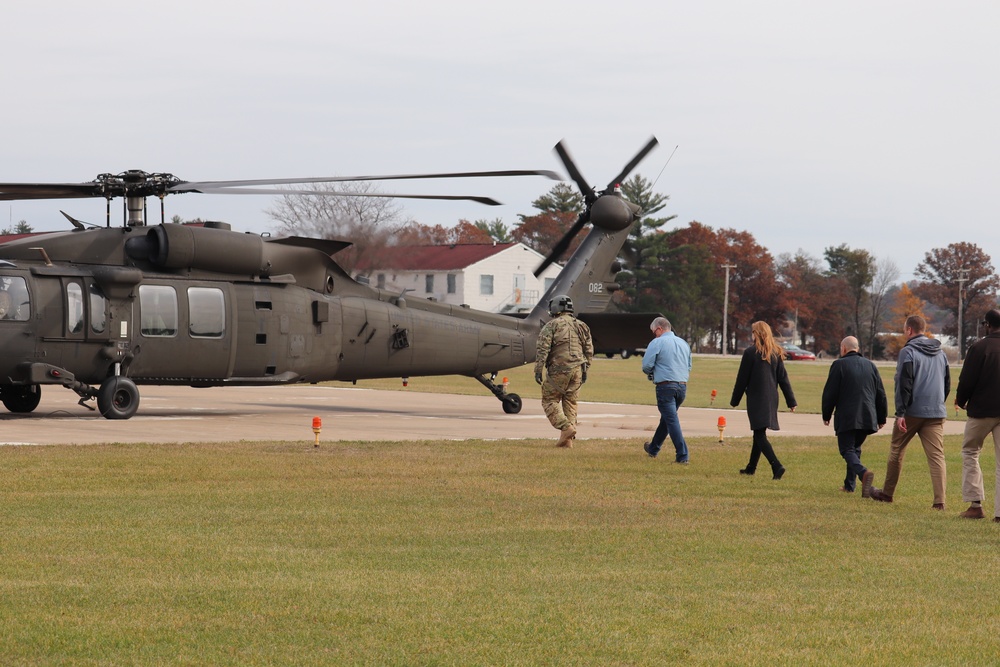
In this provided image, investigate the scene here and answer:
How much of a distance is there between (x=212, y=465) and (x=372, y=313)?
971 cm

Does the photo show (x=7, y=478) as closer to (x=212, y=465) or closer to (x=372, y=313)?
(x=212, y=465)

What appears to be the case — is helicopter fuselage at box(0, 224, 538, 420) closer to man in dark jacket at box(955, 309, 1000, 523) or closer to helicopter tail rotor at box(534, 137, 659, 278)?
helicopter tail rotor at box(534, 137, 659, 278)

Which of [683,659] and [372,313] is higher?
[372,313]

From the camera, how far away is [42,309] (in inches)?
811

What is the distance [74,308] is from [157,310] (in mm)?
1428

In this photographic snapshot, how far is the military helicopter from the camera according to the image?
20594 millimetres

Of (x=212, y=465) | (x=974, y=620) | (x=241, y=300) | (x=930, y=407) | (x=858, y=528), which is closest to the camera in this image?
(x=974, y=620)

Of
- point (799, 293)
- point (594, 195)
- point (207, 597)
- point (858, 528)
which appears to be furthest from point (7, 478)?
point (799, 293)

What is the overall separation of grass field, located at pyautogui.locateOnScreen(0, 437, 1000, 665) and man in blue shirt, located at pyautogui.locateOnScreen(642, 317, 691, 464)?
1.49 meters

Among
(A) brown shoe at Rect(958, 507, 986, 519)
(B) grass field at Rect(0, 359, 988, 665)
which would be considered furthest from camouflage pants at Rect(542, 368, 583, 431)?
(A) brown shoe at Rect(958, 507, 986, 519)

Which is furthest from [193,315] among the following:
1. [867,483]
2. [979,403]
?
[979,403]

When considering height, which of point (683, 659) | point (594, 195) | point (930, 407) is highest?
point (594, 195)

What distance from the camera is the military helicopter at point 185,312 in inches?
811

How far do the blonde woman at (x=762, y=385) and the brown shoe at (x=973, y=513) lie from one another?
10.3ft
